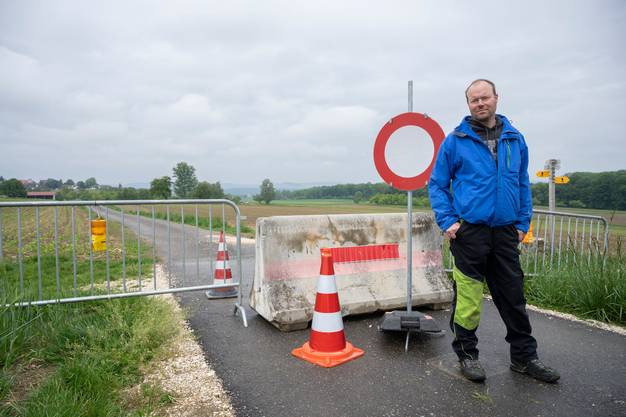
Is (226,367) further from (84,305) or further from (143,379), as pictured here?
(84,305)

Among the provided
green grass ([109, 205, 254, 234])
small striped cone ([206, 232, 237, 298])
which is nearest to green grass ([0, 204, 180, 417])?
small striped cone ([206, 232, 237, 298])

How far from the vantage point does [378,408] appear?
2879 mm

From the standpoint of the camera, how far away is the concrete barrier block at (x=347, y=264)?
463cm

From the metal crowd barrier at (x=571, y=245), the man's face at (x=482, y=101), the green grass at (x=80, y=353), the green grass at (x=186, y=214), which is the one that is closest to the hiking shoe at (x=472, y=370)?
the man's face at (x=482, y=101)

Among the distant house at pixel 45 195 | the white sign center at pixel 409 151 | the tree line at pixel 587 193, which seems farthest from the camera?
the tree line at pixel 587 193

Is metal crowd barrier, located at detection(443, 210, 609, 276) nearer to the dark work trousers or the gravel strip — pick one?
the dark work trousers

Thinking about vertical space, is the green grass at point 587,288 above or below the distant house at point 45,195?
below

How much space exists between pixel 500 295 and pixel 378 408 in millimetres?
1440

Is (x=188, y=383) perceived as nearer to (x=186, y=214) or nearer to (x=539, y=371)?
(x=539, y=371)

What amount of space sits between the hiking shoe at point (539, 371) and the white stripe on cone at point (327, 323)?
5.25 ft

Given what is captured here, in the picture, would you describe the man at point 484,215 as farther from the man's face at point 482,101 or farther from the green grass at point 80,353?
the green grass at point 80,353

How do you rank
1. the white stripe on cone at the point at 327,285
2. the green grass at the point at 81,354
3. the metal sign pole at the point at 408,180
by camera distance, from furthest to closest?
1. the metal sign pole at the point at 408,180
2. the white stripe on cone at the point at 327,285
3. the green grass at the point at 81,354

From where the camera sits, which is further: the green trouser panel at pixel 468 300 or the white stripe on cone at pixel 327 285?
the white stripe on cone at pixel 327 285

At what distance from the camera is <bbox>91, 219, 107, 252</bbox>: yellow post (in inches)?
204
